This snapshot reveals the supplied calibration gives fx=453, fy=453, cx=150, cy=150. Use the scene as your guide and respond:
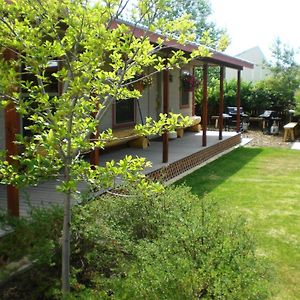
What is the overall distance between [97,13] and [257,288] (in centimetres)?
208

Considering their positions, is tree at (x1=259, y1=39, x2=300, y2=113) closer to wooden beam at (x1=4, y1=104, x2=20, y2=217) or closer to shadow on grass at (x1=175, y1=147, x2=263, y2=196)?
shadow on grass at (x1=175, y1=147, x2=263, y2=196)

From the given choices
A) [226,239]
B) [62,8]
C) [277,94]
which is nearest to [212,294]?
[226,239]

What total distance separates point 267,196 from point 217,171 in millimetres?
2264

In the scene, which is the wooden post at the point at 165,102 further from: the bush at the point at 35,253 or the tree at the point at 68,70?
the tree at the point at 68,70

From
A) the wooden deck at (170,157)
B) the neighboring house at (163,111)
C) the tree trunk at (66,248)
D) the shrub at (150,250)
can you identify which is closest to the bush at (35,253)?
the shrub at (150,250)

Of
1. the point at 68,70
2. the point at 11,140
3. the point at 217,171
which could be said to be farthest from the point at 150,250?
the point at 217,171

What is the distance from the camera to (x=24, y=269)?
4.05m

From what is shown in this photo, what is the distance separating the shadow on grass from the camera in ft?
28.7

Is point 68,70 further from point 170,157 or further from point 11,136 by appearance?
point 170,157

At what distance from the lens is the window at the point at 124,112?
11242 millimetres

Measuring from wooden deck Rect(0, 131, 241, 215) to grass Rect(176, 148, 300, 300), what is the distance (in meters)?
0.32

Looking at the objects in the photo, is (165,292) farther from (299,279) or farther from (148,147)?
(148,147)

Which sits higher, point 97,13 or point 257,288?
point 97,13

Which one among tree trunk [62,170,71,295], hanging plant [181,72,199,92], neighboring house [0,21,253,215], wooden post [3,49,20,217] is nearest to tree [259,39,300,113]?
neighboring house [0,21,253,215]
